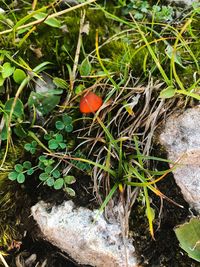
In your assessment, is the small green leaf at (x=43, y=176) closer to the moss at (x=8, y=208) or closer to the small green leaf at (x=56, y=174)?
the small green leaf at (x=56, y=174)

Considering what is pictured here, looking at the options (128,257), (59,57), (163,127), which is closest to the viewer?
(128,257)

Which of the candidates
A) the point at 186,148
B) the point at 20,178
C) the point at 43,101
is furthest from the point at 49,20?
the point at 186,148

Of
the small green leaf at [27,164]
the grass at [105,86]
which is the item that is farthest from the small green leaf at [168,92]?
the small green leaf at [27,164]

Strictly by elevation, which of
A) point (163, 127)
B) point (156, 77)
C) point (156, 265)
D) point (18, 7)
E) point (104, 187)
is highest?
point (18, 7)

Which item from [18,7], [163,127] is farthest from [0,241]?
[18,7]

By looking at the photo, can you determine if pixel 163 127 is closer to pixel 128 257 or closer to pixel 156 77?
pixel 156 77
